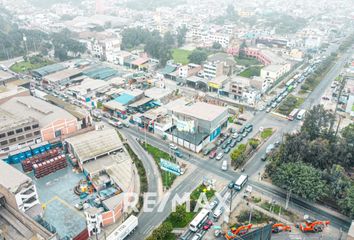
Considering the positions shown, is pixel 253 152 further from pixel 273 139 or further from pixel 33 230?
pixel 33 230

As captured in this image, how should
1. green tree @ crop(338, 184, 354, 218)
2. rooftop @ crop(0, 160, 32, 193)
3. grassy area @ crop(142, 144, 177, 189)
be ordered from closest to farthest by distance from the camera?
rooftop @ crop(0, 160, 32, 193) < green tree @ crop(338, 184, 354, 218) < grassy area @ crop(142, 144, 177, 189)

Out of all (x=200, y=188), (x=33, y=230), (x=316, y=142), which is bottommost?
(x=200, y=188)

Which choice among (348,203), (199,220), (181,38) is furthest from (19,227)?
(181,38)

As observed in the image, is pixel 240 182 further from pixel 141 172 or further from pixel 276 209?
pixel 141 172

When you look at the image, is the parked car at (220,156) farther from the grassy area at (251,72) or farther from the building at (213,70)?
the grassy area at (251,72)

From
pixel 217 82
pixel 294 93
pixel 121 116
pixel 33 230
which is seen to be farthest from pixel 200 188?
pixel 294 93

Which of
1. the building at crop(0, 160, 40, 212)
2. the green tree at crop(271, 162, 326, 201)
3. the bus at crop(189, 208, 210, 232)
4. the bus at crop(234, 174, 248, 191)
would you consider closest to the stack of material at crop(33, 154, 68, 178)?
the building at crop(0, 160, 40, 212)

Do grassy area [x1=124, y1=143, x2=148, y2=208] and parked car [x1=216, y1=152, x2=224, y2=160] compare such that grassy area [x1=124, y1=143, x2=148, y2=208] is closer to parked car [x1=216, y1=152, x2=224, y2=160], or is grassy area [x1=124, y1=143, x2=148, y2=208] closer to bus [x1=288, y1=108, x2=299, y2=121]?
parked car [x1=216, y1=152, x2=224, y2=160]
